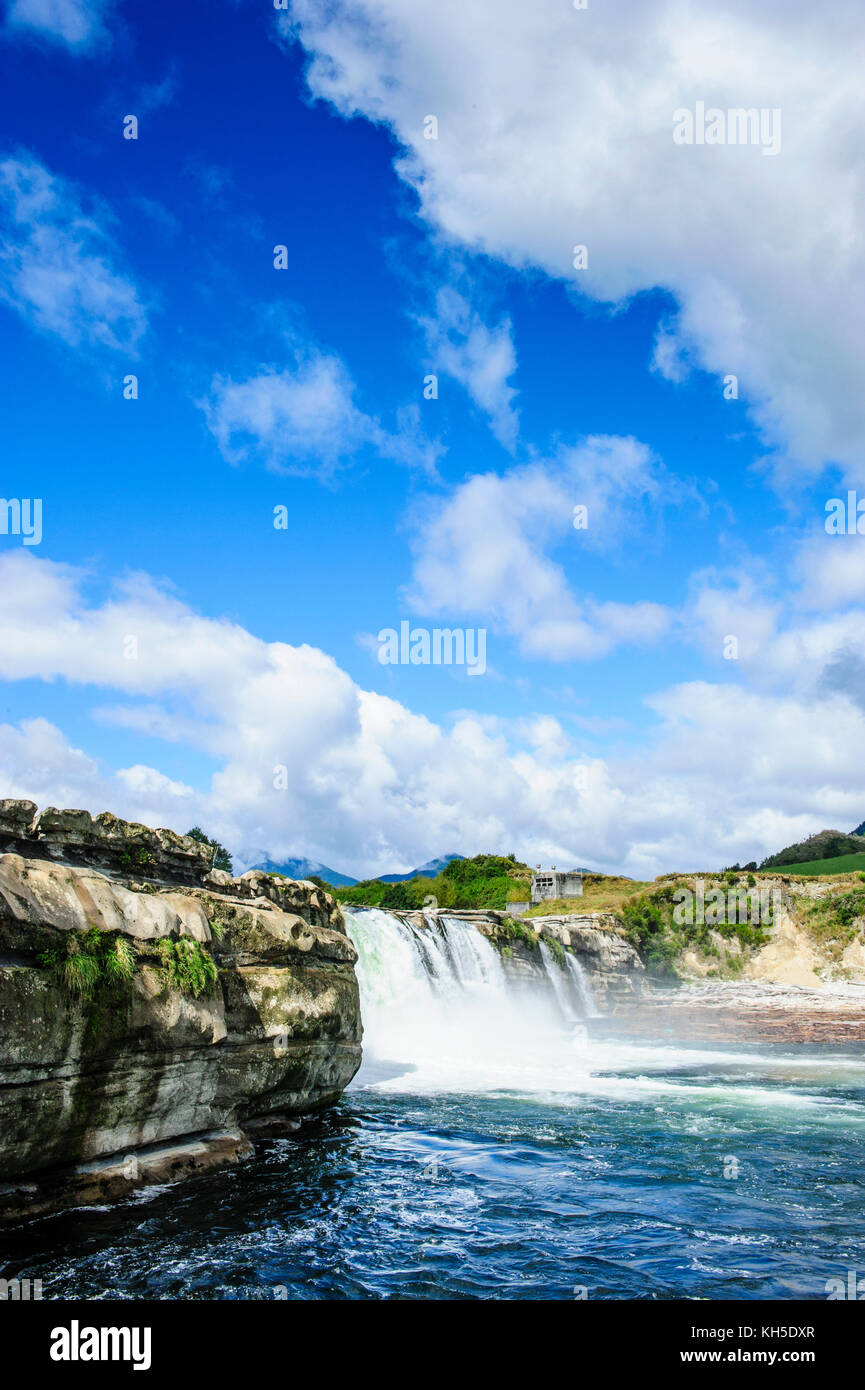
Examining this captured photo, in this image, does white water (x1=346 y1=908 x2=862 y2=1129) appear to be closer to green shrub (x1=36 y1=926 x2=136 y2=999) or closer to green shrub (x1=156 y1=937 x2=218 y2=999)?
green shrub (x1=156 y1=937 x2=218 y2=999)

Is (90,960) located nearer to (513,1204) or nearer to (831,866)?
(513,1204)

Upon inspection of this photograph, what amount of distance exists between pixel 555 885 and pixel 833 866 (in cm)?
4207

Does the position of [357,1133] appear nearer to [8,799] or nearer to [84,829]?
[84,829]

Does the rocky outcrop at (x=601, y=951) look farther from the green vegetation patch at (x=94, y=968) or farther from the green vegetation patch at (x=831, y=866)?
the green vegetation patch at (x=94, y=968)

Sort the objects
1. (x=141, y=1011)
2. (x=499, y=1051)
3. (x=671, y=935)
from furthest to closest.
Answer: (x=671, y=935), (x=499, y=1051), (x=141, y=1011)

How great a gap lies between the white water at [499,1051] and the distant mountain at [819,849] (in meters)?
89.6

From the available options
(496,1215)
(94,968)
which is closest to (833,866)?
(496,1215)

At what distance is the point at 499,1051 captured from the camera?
38.5 m

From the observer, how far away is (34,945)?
13586 millimetres

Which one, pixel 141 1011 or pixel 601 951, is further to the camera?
pixel 601 951

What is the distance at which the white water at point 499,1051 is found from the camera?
89.8 ft

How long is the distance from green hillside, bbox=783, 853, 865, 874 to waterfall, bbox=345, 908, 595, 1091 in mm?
68586

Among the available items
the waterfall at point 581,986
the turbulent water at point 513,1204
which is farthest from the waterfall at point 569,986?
the turbulent water at point 513,1204

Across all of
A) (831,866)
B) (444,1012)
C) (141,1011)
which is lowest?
(444,1012)
